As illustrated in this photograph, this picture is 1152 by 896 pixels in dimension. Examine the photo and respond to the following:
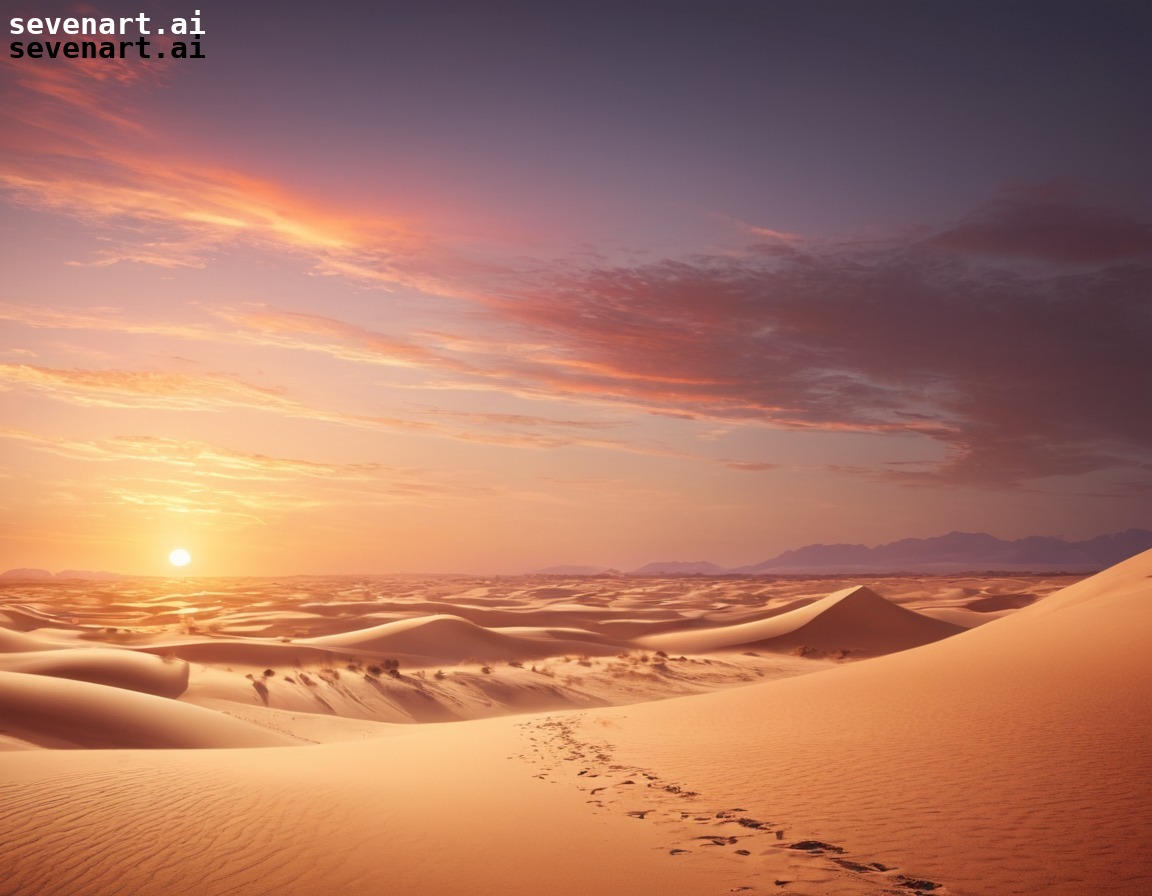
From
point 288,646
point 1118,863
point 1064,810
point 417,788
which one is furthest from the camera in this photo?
point 288,646

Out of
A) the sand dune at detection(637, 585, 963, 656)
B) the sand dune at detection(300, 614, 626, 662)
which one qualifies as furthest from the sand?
the sand dune at detection(637, 585, 963, 656)

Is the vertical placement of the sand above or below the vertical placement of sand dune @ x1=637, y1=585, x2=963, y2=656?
above

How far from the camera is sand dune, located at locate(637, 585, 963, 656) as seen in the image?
163ft

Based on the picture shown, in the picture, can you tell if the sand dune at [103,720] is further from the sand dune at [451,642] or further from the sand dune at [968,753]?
the sand dune at [451,642]

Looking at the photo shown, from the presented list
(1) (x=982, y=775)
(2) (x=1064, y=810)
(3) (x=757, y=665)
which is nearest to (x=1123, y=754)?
(1) (x=982, y=775)

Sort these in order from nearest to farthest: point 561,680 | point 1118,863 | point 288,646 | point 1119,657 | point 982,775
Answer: point 1118,863 → point 982,775 → point 1119,657 → point 561,680 → point 288,646

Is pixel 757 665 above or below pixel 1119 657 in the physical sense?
below

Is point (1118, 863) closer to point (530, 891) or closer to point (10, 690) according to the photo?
point (530, 891)

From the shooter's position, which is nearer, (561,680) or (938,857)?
(938,857)

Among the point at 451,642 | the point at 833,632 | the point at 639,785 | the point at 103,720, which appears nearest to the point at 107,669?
the point at 103,720

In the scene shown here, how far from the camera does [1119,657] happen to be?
15.7 meters

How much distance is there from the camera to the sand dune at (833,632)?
49562mm

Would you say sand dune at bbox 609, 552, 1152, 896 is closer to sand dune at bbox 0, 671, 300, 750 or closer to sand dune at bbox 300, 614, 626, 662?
sand dune at bbox 0, 671, 300, 750

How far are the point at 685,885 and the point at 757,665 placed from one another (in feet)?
118
